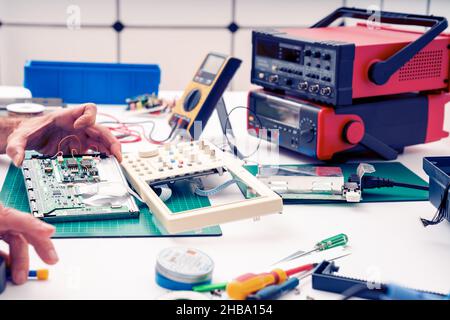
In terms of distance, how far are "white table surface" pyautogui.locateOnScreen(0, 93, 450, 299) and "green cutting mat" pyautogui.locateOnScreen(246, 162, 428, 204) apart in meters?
0.03

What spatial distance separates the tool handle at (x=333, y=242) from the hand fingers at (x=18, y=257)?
1.72 feet

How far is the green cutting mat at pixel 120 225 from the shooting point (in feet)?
4.38

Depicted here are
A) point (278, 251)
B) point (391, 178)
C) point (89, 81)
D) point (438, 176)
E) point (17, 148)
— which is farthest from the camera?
point (89, 81)

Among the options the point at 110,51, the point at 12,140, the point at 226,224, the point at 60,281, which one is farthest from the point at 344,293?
the point at 110,51

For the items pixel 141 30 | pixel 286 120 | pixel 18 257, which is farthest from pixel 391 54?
pixel 141 30

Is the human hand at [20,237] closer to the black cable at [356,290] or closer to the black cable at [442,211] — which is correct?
the black cable at [356,290]

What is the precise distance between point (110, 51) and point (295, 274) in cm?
271

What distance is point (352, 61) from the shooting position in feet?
5.80

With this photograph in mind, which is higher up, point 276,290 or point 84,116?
point 84,116

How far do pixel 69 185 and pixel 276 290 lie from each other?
23.1 inches

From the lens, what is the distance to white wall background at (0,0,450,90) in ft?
11.9

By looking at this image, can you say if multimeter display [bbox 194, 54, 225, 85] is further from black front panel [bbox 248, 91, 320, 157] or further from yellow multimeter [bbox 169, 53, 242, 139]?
black front panel [bbox 248, 91, 320, 157]

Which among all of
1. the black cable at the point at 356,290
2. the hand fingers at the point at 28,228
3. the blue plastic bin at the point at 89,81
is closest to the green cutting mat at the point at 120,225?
the hand fingers at the point at 28,228

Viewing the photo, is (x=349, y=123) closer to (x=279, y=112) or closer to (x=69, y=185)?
(x=279, y=112)
